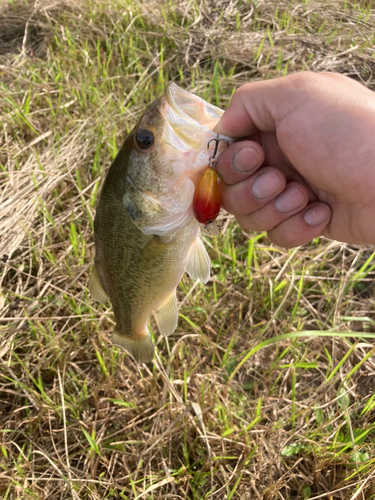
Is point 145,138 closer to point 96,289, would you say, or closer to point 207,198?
point 207,198

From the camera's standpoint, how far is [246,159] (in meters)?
1.54

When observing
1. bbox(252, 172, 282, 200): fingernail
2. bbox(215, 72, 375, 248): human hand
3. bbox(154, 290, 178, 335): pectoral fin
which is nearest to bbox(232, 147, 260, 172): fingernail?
bbox(215, 72, 375, 248): human hand

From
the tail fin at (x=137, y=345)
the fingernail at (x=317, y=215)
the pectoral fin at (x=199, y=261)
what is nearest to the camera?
the pectoral fin at (x=199, y=261)

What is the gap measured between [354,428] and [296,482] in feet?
1.41

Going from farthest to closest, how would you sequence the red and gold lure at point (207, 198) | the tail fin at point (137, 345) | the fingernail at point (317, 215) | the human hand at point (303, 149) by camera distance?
1. the tail fin at point (137, 345)
2. the fingernail at point (317, 215)
3. the human hand at point (303, 149)
4. the red and gold lure at point (207, 198)

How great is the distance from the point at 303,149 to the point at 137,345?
1.23 metres

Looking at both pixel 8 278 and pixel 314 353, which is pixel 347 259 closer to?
pixel 314 353

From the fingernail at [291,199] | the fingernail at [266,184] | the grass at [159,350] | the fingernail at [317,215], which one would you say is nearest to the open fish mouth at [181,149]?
the fingernail at [266,184]

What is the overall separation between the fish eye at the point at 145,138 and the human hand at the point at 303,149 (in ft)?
0.97

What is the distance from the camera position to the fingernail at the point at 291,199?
68.9 inches

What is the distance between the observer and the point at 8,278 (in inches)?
106

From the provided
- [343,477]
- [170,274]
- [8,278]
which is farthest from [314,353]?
[8,278]

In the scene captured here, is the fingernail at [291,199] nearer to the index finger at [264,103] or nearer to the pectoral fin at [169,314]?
the index finger at [264,103]

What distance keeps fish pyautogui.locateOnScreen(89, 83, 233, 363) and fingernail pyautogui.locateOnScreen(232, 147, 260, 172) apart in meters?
0.16
